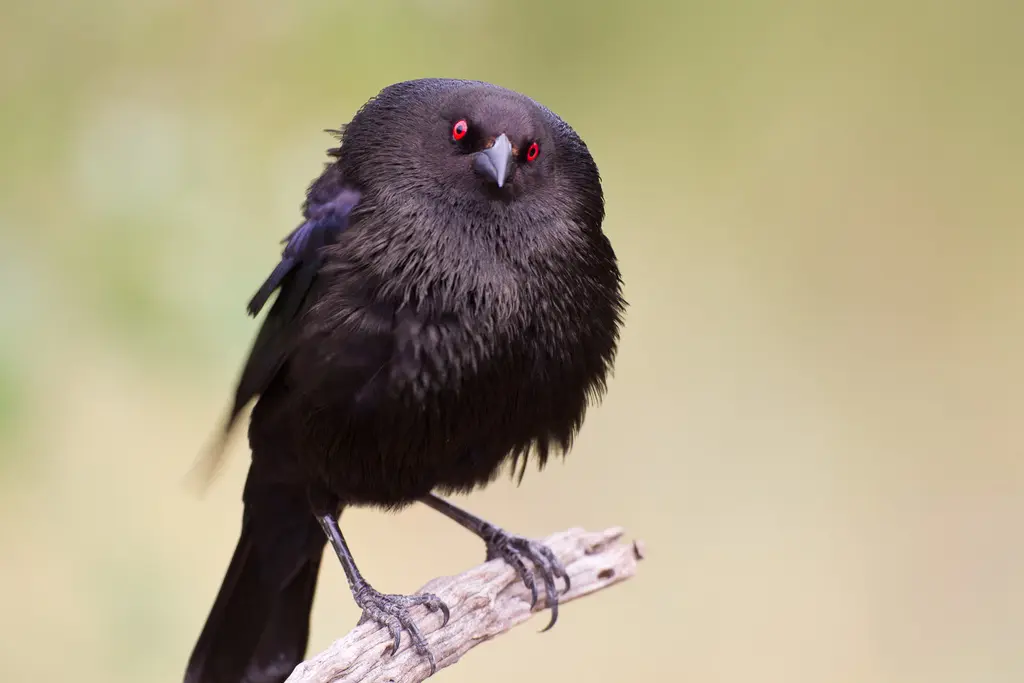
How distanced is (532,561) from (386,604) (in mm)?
514

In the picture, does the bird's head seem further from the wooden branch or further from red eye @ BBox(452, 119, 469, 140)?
the wooden branch

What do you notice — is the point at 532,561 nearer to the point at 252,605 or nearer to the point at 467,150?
the point at 252,605

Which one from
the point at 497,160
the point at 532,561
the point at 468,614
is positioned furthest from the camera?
the point at 532,561

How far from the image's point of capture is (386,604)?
2.63m

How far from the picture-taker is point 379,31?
3896 mm

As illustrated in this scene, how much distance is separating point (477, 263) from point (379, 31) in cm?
180

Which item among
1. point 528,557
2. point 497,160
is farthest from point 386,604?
point 497,160

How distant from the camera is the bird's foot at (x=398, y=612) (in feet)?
8.40

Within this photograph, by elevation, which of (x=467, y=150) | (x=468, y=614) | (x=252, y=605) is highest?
(x=467, y=150)

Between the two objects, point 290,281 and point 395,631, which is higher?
point 290,281

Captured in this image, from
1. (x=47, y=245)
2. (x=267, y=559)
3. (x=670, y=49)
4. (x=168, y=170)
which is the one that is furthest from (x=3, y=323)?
(x=670, y=49)

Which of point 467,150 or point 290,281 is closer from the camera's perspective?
point 467,150

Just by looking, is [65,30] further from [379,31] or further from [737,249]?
[737,249]

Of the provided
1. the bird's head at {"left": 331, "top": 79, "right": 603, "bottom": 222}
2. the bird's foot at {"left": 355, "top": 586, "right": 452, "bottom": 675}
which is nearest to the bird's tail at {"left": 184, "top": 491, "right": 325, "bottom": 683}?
the bird's foot at {"left": 355, "top": 586, "right": 452, "bottom": 675}
